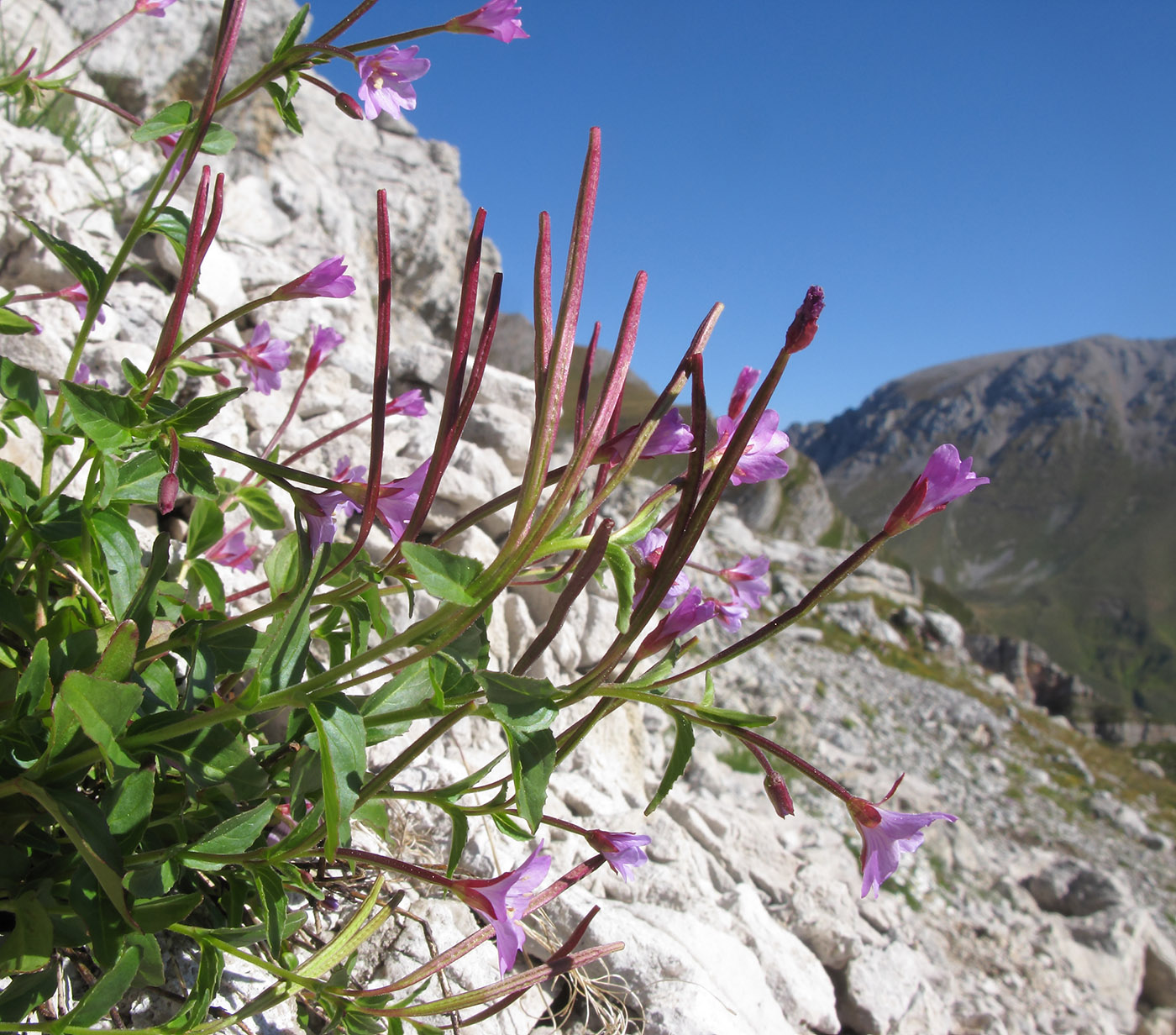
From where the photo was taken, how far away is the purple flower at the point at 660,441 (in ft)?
3.84

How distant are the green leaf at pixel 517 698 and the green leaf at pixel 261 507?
44.3 inches

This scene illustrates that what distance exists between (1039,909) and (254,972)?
7.37 metres

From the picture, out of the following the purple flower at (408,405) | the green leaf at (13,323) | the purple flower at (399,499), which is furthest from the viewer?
the purple flower at (408,405)

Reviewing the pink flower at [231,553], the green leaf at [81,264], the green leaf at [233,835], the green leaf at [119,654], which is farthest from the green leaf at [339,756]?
the pink flower at [231,553]

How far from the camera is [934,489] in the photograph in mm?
1212

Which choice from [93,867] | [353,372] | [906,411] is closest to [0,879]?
[93,867]

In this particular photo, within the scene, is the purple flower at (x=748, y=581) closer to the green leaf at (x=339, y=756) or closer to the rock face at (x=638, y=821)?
the rock face at (x=638, y=821)

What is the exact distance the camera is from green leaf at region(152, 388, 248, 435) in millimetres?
1344

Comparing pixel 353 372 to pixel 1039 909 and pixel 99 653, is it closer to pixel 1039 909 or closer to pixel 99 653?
pixel 99 653

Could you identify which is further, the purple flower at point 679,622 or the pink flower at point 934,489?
the purple flower at point 679,622

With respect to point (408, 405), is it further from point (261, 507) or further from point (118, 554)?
point (118, 554)

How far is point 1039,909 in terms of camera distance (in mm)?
6934

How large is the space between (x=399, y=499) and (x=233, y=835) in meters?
0.56

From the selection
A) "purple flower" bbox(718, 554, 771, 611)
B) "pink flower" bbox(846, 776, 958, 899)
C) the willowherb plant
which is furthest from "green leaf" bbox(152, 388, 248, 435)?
"pink flower" bbox(846, 776, 958, 899)
